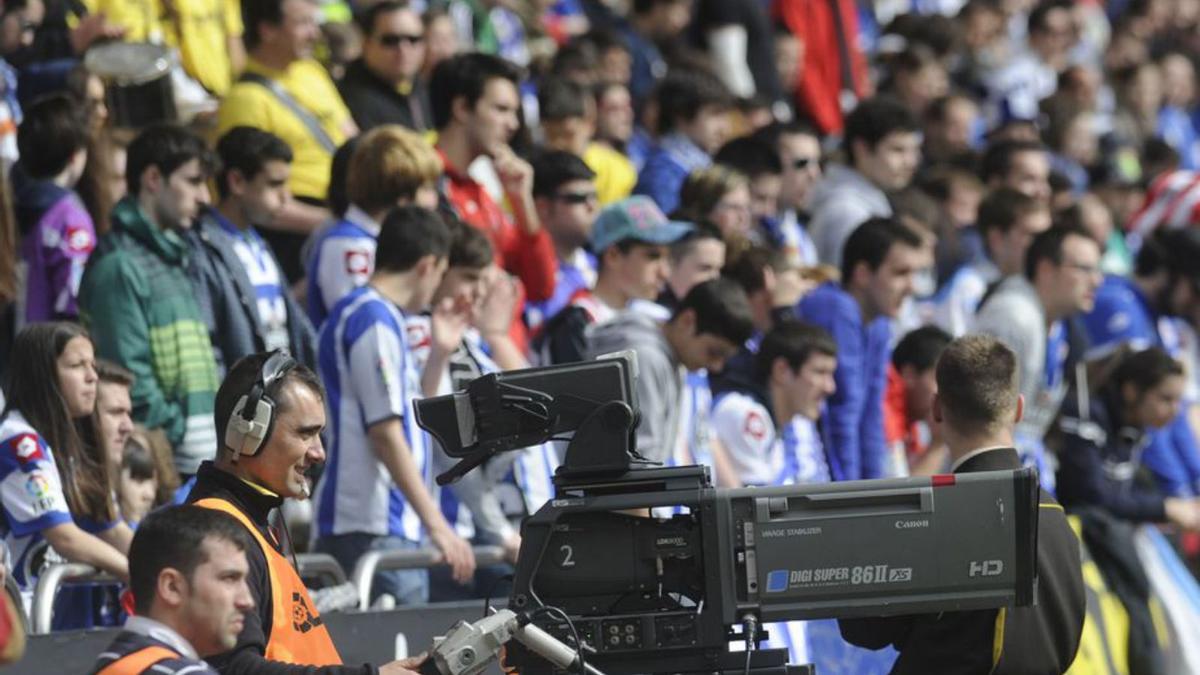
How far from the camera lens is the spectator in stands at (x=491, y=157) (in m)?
10.3

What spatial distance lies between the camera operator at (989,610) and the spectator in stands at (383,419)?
219cm

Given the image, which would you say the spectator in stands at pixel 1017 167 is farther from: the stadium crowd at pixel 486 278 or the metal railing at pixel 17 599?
the metal railing at pixel 17 599

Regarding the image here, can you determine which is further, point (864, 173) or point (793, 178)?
point (864, 173)

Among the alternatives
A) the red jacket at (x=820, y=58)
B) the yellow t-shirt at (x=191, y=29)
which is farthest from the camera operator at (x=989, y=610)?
the red jacket at (x=820, y=58)

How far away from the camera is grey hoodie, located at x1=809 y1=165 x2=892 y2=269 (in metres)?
12.7

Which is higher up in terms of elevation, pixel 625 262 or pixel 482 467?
pixel 625 262

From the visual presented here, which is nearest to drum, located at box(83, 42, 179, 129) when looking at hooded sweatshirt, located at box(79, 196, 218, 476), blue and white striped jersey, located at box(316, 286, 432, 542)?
hooded sweatshirt, located at box(79, 196, 218, 476)

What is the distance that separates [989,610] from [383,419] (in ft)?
8.93

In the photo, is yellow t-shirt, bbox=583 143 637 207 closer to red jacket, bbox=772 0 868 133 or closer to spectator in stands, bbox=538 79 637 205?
spectator in stands, bbox=538 79 637 205

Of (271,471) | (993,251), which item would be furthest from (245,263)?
(993,251)

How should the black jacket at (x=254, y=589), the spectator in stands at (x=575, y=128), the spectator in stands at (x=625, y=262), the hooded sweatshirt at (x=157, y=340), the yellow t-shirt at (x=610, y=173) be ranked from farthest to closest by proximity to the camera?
the yellow t-shirt at (x=610, y=173), the spectator in stands at (x=575, y=128), the spectator in stands at (x=625, y=262), the hooded sweatshirt at (x=157, y=340), the black jacket at (x=254, y=589)

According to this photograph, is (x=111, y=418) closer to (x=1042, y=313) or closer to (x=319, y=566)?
(x=319, y=566)

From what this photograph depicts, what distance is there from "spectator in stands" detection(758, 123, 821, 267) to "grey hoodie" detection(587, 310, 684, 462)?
10.5 ft

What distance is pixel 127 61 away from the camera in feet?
32.1
